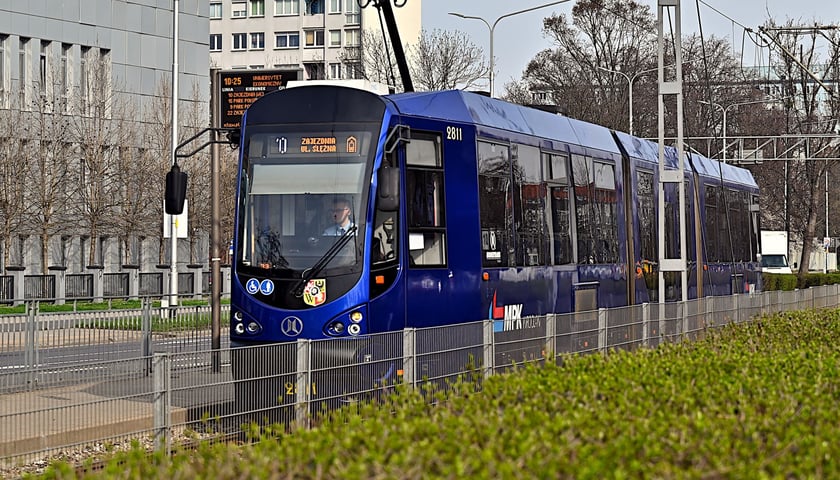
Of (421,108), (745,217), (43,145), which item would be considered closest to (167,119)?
(43,145)

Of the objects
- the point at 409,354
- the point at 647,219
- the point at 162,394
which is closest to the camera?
the point at 162,394

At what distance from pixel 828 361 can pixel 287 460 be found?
17.4 feet

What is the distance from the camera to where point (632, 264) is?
924 inches

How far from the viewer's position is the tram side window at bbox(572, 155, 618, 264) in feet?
68.5

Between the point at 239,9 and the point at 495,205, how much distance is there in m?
89.0

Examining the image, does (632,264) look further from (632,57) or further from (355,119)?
(632,57)

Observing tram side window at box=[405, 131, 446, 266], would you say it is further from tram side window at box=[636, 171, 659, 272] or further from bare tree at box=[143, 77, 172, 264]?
bare tree at box=[143, 77, 172, 264]

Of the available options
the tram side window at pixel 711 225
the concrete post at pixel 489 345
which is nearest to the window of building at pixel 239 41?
the tram side window at pixel 711 225

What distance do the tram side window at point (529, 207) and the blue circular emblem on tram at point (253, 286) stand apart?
13.1 feet

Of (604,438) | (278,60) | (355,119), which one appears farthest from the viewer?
(278,60)

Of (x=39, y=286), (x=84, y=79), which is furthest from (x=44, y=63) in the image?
(x=39, y=286)

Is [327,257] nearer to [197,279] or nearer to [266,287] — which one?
[266,287]

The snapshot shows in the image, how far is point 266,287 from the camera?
15703 mm

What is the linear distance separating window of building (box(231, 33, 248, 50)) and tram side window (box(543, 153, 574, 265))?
282 feet
